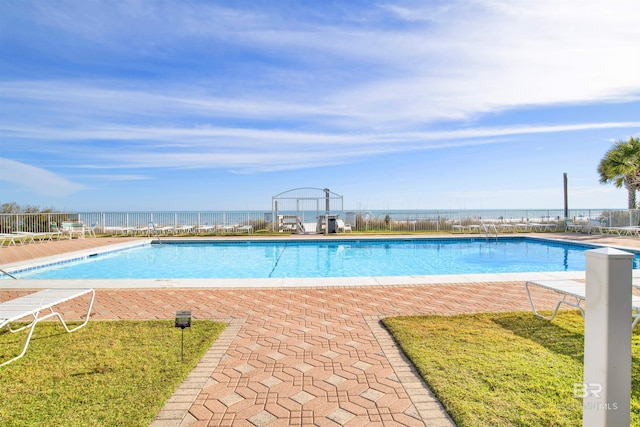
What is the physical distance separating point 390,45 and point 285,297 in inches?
341

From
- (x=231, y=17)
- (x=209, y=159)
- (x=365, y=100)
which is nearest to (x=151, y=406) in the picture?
(x=231, y=17)

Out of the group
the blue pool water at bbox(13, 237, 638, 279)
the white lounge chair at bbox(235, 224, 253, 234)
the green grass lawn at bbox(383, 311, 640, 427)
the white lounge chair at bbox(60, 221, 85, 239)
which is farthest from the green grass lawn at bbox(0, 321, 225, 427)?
the white lounge chair at bbox(235, 224, 253, 234)

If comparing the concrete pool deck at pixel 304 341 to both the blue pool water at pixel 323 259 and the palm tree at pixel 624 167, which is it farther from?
the palm tree at pixel 624 167

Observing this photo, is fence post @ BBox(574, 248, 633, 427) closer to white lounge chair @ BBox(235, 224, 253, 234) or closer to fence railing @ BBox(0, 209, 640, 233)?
fence railing @ BBox(0, 209, 640, 233)

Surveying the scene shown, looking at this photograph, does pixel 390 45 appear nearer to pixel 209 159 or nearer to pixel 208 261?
pixel 208 261

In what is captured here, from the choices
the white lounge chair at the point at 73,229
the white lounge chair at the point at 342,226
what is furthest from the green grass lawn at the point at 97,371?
the white lounge chair at the point at 342,226

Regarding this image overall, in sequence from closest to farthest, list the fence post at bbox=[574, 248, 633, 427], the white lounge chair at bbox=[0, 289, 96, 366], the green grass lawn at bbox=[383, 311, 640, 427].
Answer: the fence post at bbox=[574, 248, 633, 427]
the green grass lawn at bbox=[383, 311, 640, 427]
the white lounge chair at bbox=[0, 289, 96, 366]

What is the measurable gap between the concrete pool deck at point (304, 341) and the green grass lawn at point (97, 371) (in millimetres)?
165

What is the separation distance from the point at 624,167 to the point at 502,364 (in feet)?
66.1

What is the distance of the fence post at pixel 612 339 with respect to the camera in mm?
1649

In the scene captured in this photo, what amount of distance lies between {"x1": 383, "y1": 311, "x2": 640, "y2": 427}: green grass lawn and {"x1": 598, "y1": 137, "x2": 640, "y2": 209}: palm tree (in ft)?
59.0

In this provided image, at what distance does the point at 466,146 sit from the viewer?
24.2 m

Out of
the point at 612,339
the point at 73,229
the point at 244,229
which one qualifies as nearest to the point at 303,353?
the point at 612,339

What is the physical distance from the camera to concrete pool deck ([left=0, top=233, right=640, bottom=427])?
243 centimetres
